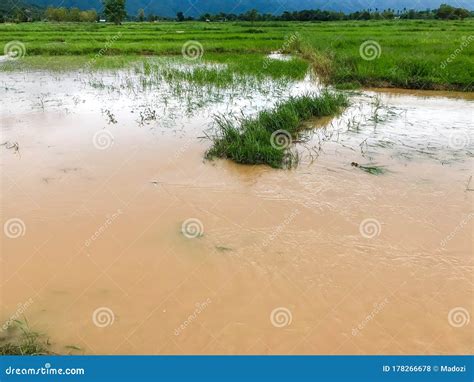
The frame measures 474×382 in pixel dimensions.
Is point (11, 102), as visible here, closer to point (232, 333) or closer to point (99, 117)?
point (99, 117)

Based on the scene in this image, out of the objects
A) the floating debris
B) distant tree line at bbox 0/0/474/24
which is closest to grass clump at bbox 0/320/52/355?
the floating debris

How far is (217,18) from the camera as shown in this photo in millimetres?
51031

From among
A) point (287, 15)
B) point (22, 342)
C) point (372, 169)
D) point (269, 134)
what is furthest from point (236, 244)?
point (287, 15)

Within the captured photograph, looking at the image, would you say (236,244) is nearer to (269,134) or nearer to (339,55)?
(269,134)

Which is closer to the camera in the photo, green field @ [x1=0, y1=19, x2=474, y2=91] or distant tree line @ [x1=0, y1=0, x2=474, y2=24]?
green field @ [x1=0, y1=19, x2=474, y2=91]

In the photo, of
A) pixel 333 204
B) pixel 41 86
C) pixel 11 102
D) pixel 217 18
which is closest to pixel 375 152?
pixel 333 204

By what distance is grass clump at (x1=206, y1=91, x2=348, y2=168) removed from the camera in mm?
5871

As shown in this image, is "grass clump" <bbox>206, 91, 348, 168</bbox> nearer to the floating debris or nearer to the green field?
the floating debris

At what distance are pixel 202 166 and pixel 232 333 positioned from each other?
3.18 metres

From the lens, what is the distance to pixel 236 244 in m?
3.96

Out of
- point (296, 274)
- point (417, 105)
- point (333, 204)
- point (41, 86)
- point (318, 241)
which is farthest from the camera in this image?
point (41, 86)

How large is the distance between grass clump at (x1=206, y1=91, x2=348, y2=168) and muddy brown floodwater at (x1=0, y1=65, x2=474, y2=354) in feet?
0.74

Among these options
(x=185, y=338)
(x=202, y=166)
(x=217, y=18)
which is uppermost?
(x=217, y=18)

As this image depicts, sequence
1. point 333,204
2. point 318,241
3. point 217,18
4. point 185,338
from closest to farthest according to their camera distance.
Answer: point 185,338, point 318,241, point 333,204, point 217,18
